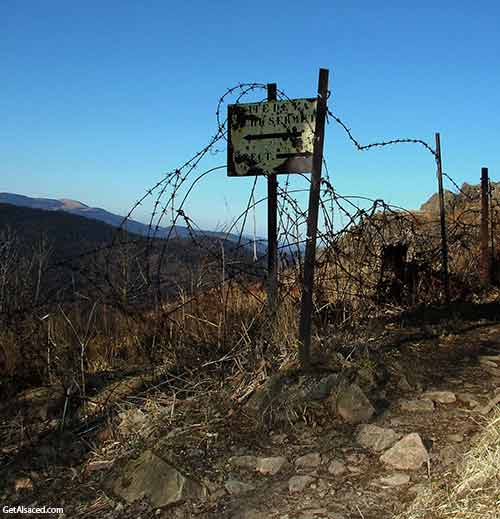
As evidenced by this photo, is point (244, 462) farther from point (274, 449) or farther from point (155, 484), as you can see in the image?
point (155, 484)

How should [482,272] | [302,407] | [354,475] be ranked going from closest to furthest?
[354,475] < [302,407] < [482,272]

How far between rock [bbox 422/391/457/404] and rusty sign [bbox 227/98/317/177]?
150 centimetres

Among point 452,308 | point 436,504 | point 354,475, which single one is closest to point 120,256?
point 452,308

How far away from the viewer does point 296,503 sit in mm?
2221

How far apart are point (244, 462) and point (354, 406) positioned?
707mm

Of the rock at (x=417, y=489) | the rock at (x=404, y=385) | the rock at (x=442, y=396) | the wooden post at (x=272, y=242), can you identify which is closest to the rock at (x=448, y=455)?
the rock at (x=417, y=489)

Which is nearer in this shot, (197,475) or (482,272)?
(197,475)

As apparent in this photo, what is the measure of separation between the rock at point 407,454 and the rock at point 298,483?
368 mm

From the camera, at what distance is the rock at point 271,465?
2496mm

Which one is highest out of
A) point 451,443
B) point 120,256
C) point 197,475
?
point 120,256

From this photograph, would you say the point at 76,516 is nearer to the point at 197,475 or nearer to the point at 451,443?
the point at 197,475

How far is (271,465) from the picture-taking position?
2.52m

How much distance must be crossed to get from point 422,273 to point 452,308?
713 mm

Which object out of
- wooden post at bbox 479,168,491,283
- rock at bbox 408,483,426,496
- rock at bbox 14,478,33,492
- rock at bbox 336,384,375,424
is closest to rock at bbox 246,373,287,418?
rock at bbox 336,384,375,424
